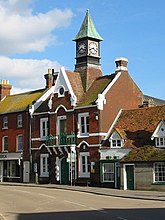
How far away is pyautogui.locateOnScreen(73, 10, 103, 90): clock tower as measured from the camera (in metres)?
48.3

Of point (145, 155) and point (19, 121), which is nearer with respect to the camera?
point (145, 155)

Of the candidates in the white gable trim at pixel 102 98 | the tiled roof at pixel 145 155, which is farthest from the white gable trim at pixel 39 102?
the tiled roof at pixel 145 155

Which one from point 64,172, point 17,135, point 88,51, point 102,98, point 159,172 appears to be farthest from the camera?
point 17,135

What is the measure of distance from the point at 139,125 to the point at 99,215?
77.4ft

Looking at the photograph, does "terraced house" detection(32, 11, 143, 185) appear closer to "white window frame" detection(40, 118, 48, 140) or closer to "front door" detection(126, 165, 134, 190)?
"white window frame" detection(40, 118, 48, 140)

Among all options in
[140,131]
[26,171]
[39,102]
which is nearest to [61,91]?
[39,102]

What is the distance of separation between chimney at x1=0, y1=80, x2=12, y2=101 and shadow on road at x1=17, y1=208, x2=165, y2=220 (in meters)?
42.5

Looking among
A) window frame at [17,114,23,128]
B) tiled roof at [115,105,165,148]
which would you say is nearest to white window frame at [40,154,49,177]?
window frame at [17,114,23,128]

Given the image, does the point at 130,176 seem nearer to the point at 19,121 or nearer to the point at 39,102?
the point at 39,102

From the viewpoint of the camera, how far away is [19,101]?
183 feet

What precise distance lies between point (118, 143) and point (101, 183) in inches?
160

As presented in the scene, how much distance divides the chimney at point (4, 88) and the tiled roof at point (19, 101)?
3.24ft

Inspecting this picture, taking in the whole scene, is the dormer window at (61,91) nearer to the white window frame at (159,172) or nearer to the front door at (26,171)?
the front door at (26,171)

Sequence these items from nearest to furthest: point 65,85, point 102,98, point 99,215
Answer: point 99,215
point 102,98
point 65,85
